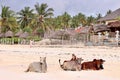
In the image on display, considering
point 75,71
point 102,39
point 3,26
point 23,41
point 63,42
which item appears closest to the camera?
point 75,71

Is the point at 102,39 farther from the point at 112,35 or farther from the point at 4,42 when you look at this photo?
the point at 4,42

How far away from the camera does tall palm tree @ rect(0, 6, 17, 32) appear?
7506cm

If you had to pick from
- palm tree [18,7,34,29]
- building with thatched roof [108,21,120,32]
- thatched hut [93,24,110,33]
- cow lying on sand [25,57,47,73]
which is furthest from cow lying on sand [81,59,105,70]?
palm tree [18,7,34,29]

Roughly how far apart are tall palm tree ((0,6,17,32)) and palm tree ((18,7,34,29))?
7.61 meters

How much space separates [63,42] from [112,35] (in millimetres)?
8280

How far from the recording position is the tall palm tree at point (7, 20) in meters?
75.1

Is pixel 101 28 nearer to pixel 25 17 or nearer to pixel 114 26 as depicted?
pixel 114 26

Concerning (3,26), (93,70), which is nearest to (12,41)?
(3,26)

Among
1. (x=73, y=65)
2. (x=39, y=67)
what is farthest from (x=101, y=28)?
(x=39, y=67)

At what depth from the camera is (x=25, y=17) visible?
85.3m

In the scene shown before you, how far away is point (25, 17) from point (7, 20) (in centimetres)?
1083

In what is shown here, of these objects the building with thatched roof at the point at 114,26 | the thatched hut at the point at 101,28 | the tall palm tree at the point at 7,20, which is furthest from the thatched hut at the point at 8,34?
the building with thatched roof at the point at 114,26

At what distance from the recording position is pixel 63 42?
51.1 metres

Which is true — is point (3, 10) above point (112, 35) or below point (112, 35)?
above
